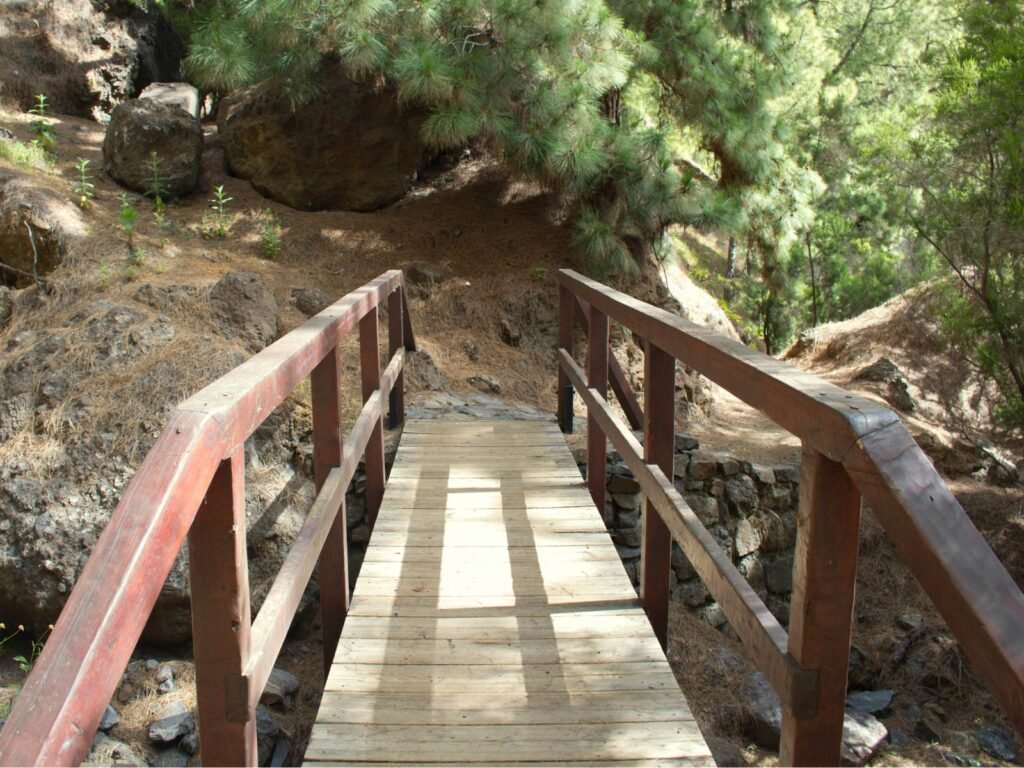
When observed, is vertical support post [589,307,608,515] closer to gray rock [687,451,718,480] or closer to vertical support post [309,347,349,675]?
vertical support post [309,347,349,675]

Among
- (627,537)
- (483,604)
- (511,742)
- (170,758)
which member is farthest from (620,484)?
(511,742)

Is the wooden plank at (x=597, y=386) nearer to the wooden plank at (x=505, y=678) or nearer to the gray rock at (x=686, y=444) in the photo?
the wooden plank at (x=505, y=678)

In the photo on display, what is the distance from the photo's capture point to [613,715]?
2.87 metres

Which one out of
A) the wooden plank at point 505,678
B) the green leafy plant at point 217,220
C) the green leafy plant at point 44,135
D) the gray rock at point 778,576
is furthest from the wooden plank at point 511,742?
the green leafy plant at point 44,135

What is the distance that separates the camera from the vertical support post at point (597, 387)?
496 cm

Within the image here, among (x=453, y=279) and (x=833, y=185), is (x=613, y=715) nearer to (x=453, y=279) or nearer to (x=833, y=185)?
(x=453, y=279)

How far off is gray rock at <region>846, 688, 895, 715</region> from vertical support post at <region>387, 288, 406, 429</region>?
12.7ft

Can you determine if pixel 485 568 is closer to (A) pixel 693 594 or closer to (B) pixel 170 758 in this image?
(B) pixel 170 758

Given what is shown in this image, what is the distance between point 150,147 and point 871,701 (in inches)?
337

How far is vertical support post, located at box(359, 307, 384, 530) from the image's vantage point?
193 inches

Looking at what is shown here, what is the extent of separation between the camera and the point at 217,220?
9172 mm

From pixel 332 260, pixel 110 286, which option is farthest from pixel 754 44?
pixel 110 286

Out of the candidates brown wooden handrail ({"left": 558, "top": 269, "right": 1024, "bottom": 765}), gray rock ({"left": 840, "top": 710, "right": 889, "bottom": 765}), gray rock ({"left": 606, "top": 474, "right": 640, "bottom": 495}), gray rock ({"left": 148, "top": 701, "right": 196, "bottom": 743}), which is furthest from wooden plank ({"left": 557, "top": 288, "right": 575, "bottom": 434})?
brown wooden handrail ({"left": 558, "top": 269, "right": 1024, "bottom": 765})

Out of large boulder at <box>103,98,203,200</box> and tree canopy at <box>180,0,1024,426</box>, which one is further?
large boulder at <box>103,98,203,200</box>
